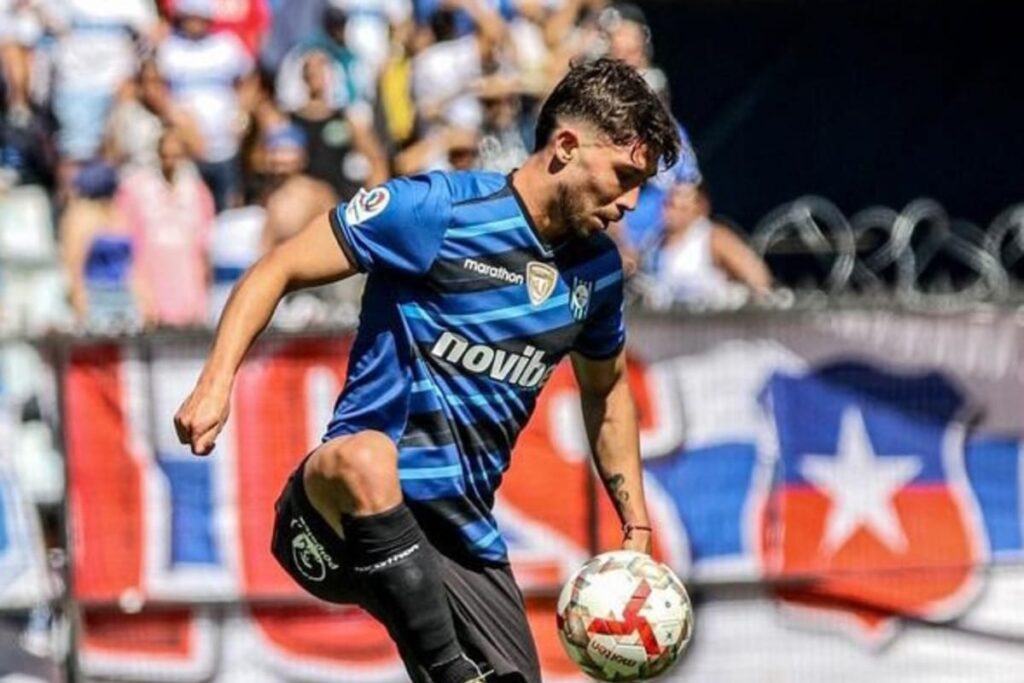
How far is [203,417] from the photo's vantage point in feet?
20.3

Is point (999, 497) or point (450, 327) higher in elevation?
point (450, 327)

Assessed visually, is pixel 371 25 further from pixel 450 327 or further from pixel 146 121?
pixel 450 327

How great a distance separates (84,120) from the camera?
14.4 meters

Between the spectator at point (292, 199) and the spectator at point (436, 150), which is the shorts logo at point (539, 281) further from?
the spectator at point (436, 150)

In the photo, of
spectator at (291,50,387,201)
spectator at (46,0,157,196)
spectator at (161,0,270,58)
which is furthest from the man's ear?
spectator at (161,0,270,58)

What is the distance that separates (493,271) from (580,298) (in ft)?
1.17

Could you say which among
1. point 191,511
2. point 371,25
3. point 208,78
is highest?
point 371,25

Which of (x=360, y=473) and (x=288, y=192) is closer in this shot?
(x=360, y=473)

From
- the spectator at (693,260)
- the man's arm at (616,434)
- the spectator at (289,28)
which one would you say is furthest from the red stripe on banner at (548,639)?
the spectator at (289,28)

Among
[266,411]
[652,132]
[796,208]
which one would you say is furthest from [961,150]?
[652,132]

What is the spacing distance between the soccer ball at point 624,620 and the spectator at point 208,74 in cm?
735

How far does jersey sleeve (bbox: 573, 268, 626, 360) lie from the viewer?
7.23 metres

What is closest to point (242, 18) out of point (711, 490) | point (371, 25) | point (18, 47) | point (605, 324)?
point (371, 25)

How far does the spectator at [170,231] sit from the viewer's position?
1316 cm
